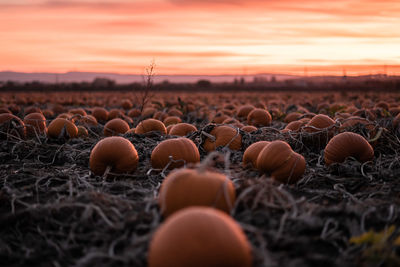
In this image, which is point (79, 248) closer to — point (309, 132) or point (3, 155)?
point (3, 155)

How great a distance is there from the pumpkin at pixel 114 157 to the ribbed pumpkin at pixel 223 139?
1128 mm

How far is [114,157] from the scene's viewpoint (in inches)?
141

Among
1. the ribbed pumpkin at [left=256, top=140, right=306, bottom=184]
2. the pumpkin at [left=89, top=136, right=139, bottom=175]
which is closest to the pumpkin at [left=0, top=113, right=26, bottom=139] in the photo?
the pumpkin at [left=89, top=136, right=139, bottom=175]

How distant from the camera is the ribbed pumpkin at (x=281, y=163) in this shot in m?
3.35

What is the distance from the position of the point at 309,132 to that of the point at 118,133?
3096 mm

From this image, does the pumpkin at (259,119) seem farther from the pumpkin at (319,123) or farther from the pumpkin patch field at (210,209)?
the pumpkin patch field at (210,209)

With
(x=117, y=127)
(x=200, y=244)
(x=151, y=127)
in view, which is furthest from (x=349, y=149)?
(x=117, y=127)

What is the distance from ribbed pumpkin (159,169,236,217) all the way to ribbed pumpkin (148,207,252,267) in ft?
1.46

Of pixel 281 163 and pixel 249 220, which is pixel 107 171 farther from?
pixel 249 220

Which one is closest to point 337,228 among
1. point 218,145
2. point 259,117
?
point 218,145

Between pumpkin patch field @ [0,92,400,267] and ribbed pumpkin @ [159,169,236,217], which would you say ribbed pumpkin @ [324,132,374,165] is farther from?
ribbed pumpkin @ [159,169,236,217]

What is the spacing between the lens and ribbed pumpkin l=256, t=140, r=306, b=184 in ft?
11.0

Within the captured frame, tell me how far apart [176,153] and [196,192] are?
1498mm

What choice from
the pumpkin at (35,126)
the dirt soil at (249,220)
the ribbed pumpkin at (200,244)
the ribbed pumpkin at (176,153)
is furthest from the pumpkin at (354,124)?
the pumpkin at (35,126)
